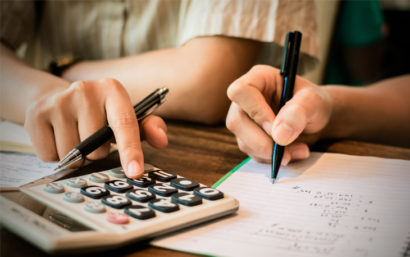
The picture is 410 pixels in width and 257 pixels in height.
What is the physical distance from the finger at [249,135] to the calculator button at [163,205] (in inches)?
7.7

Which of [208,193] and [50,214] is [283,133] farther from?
[50,214]

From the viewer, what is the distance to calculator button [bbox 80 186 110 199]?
1.12ft

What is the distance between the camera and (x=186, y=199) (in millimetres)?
344

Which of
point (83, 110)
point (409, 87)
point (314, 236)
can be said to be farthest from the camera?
point (409, 87)

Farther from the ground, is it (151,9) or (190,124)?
(151,9)

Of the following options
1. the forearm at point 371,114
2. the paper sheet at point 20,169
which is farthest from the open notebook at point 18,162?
the forearm at point 371,114

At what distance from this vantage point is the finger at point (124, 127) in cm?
41

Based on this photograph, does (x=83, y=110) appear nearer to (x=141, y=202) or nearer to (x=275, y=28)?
(x=141, y=202)

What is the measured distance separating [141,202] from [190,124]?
375mm

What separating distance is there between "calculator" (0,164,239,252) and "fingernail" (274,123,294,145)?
5.0 inches

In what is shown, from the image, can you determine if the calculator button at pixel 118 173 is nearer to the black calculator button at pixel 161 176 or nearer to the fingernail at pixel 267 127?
the black calculator button at pixel 161 176

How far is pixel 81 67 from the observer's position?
815 millimetres

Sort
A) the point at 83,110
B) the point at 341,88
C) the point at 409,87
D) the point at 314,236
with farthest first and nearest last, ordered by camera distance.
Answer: the point at 409,87
the point at 341,88
the point at 83,110
the point at 314,236

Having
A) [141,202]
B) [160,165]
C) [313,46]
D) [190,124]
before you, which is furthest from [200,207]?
[313,46]
